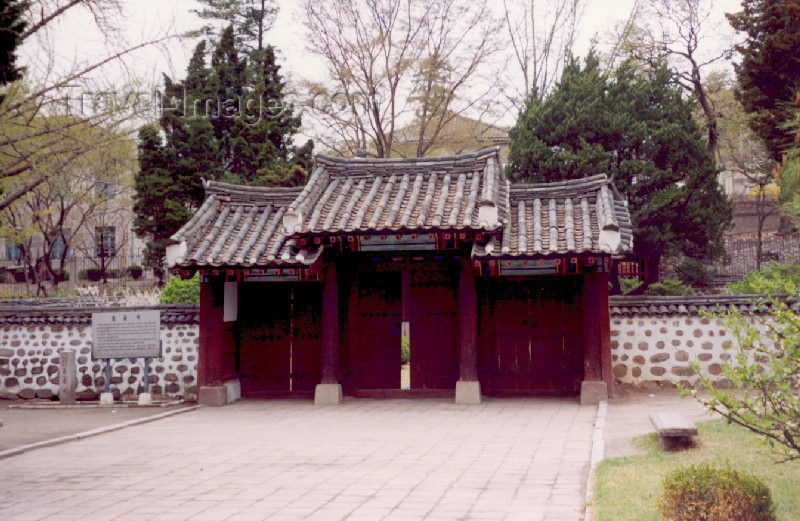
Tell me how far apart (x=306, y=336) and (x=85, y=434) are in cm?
470

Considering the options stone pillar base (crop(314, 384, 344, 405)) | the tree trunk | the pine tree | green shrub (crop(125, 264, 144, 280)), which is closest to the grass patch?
stone pillar base (crop(314, 384, 344, 405))

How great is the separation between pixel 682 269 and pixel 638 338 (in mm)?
12219

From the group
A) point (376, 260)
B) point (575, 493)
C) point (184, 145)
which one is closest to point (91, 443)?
point (376, 260)

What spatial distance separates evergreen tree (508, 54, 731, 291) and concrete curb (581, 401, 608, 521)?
501 inches

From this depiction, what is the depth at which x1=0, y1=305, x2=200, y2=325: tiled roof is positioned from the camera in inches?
611

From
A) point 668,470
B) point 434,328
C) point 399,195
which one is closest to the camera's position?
point 668,470

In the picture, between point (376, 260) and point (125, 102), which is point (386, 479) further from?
point (125, 102)

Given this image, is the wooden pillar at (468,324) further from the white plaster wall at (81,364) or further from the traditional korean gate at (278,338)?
the white plaster wall at (81,364)

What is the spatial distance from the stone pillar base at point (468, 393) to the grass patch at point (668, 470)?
4309mm

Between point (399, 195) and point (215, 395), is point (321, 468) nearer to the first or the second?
point (215, 395)

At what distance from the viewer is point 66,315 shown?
16.1 m

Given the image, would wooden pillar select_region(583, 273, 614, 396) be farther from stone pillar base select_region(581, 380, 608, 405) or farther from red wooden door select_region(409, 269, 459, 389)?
red wooden door select_region(409, 269, 459, 389)

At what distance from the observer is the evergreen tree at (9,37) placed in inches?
347

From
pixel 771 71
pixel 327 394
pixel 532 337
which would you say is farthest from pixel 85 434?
pixel 771 71
